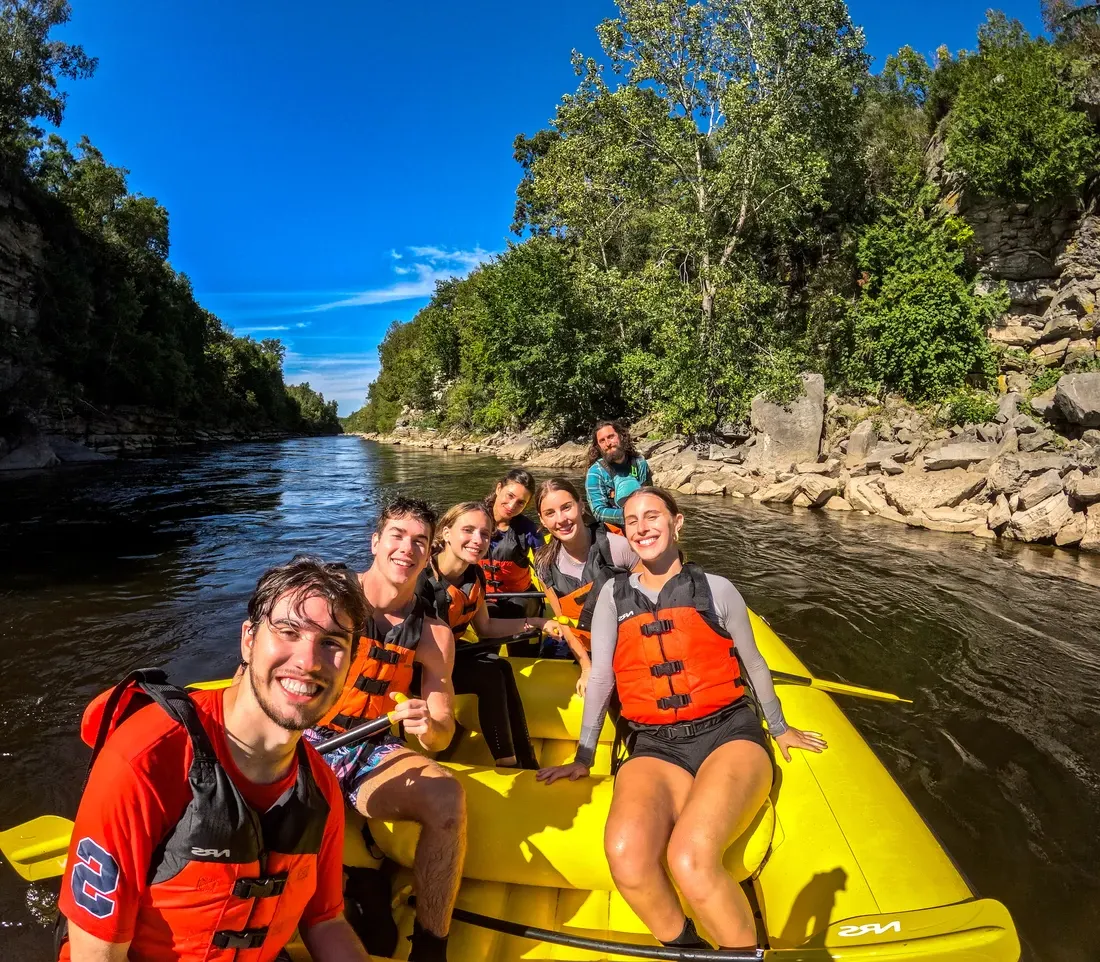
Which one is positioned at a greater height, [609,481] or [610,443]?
[610,443]

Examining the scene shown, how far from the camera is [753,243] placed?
17.0 metres

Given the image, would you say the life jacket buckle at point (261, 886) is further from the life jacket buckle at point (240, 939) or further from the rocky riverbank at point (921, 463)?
the rocky riverbank at point (921, 463)

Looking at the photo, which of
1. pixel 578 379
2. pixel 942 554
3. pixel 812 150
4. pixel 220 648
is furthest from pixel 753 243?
pixel 220 648

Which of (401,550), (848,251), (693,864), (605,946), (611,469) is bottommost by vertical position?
(605,946)

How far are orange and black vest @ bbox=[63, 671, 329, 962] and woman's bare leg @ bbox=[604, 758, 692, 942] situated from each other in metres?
0.91

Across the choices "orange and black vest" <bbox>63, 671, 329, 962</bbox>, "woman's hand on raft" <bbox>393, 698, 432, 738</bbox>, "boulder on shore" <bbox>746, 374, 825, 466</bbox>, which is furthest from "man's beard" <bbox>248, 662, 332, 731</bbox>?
"boulder on shore" <bbox>746, 374, 825, 466</bbox>

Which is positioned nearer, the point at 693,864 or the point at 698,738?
the point at 693,864

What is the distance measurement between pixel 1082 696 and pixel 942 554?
3.67 metres

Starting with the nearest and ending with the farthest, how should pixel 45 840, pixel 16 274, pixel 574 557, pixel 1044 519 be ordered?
pixel 45 840 → pixel 574 557 → pixel 1044 519 → pixel 16 274

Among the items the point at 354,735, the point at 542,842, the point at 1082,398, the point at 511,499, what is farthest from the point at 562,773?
the point at 1082,398

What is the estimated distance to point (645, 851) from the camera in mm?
1804

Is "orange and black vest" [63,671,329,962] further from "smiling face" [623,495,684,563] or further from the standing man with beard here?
the standing man with beard

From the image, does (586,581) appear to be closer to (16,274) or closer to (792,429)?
(792,429)

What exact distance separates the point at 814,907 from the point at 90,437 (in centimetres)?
2781
